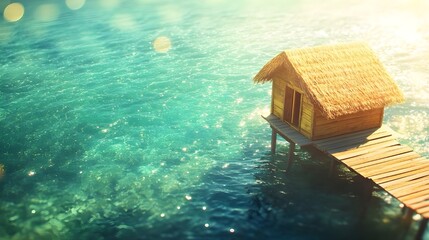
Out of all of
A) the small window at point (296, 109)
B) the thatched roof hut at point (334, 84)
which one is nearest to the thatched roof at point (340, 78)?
the thatched roof hut at point (334, 84)

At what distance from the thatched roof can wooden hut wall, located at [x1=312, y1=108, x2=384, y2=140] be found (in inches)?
34.7

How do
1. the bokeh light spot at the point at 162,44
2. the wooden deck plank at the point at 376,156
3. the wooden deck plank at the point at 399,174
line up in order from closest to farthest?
the wooden deck plank at the point at 399,174, the wooden deck plank at the point at 376,156, the bokeh light spot at the point at 162,44

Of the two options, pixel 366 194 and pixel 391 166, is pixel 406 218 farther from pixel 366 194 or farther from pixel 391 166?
pixel 391 166

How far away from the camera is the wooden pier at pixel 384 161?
14.1 meters

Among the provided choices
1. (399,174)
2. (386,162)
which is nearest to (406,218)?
(399,174)

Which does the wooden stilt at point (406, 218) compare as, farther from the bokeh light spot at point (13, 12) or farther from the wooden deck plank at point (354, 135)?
the bokeh light spot at point (13, 12)

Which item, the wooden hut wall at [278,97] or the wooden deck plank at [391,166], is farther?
the wooden hut wall at [278,97]

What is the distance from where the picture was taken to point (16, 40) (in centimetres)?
Result: 5244

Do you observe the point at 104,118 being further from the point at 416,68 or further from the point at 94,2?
the point at 94,2

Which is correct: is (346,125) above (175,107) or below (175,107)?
above

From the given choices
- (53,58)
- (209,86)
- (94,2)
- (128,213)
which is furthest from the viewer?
(94,2)

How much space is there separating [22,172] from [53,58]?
25496 mm

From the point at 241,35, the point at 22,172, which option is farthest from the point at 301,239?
the point at 241,35

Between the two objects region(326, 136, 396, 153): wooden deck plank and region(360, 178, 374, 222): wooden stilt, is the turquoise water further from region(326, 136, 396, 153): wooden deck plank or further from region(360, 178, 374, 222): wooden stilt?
region(326, 136, 396, 153): wooden deck plank
